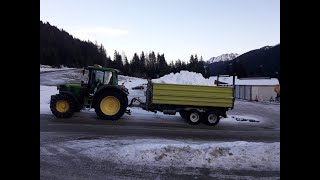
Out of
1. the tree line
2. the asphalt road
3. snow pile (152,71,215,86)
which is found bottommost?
the asphalt road

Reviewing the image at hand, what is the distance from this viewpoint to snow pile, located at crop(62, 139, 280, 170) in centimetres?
876

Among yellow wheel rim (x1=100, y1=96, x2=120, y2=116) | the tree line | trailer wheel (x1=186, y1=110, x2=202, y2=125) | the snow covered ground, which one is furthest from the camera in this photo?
the tree line

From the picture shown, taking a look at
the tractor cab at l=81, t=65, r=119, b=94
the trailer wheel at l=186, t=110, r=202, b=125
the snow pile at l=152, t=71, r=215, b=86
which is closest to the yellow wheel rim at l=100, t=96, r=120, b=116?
the tractor cab at l=81, t=65, r=119, b=94

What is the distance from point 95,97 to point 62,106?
1526mm

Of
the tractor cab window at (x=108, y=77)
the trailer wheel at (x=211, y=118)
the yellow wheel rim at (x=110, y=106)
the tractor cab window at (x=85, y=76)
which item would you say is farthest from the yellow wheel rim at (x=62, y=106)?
the trailer wheel at (x=211, y=118)

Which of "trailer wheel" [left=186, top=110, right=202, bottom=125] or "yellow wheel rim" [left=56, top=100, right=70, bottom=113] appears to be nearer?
"yellow wheel rim" [left=56, top=100, right=70, bottom=113]

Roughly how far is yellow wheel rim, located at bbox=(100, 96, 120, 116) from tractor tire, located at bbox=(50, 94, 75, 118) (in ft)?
4.14

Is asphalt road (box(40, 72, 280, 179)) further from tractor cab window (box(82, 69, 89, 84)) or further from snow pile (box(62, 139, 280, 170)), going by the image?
tractor cab window (box(82, 69, 89, 84))

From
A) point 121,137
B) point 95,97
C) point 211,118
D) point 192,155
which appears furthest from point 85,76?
point 192,155

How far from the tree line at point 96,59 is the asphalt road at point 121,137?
258ft
